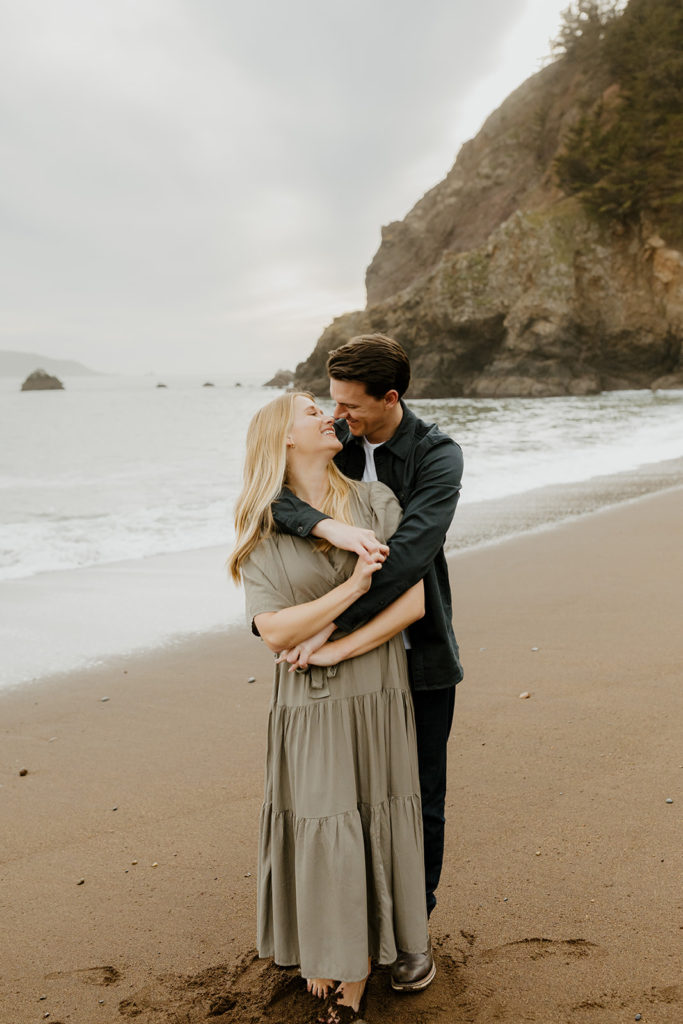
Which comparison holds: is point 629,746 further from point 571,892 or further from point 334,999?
point 334,999

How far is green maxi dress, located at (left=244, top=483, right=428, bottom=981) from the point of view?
6.40 feet

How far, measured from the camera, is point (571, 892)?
263 cm

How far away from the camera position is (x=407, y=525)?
6.68ft

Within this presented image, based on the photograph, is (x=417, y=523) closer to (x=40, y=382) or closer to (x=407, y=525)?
(x=407, y=525)

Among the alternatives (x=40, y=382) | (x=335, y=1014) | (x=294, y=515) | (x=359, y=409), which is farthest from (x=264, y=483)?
(x=40, y=382)

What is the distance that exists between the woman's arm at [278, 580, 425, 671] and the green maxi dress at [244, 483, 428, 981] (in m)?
0.06

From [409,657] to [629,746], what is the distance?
6.01 ft

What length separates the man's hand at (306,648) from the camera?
193 centimetres

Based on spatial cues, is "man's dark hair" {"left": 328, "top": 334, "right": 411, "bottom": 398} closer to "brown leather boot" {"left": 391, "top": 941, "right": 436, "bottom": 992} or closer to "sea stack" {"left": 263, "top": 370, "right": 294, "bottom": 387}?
"brown leather boot" {"left": 391, "top": 941, "right": 436, "bottom": 992}

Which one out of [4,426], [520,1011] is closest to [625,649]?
[520,1011]

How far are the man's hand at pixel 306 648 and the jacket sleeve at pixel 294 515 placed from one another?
256 millimetres

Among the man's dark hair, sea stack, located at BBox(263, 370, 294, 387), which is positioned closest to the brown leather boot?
the man's dark hair

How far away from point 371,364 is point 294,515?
0.50 m

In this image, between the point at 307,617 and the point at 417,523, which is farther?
the point at 417,523
